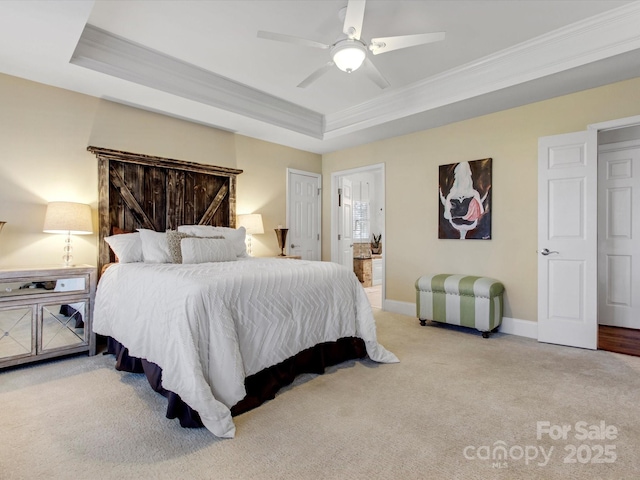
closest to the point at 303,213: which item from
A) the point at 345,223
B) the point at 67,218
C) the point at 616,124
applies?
the point at 345,223

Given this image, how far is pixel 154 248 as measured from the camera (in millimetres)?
3184

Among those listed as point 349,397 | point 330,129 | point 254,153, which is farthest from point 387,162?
point 349,397

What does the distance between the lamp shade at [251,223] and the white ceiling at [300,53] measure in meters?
1.24

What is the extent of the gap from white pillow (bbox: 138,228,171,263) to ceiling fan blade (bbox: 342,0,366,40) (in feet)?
7.84

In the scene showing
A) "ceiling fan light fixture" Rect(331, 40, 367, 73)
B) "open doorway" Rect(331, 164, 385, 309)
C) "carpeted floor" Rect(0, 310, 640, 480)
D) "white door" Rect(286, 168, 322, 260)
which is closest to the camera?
"carpeted floor" Rect(0, 310, 640, 480)

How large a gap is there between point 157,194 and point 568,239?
4421mm

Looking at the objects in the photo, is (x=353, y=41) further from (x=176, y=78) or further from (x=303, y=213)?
(x=303, y=213)

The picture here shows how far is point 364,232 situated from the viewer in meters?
7.93

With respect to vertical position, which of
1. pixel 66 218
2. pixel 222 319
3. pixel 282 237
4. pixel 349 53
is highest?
pixel 349 53

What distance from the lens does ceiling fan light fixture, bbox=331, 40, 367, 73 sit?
7.91ft

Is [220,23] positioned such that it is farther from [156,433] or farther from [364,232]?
[364,232]

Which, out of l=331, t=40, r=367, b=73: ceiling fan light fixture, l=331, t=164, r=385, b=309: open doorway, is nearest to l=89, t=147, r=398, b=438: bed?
l=331, t=40, r=367, b=73: ceiling fan light fixture

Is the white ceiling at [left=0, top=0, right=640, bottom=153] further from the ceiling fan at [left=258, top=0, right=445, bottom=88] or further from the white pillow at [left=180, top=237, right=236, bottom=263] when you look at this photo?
the white pillow at [left=180, top=237, right=236, bottom=263]

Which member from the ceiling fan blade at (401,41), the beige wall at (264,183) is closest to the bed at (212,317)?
the beige wall at (264,183)
